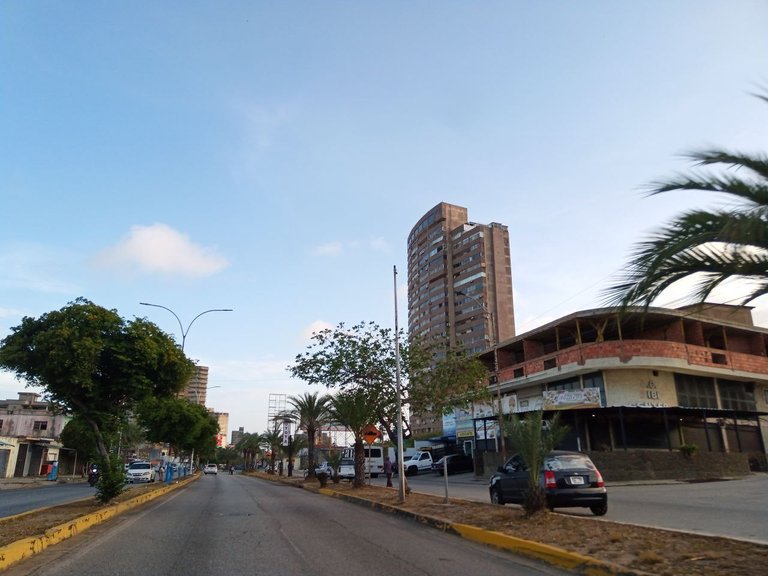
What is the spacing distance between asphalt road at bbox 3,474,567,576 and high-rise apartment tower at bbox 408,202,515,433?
9569cm

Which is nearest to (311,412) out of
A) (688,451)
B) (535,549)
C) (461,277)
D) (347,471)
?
(347,471)

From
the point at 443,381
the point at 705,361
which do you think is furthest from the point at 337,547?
the point at 705,361

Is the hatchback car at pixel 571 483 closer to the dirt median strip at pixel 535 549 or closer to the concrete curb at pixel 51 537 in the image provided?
the dirt median strip at pixel 535 549

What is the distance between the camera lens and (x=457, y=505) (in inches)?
619

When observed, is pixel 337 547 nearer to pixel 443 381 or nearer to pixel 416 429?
pixel 443 381

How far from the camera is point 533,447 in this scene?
1148 cm

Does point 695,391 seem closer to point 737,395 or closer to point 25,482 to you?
point 737,395

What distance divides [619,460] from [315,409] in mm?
20357

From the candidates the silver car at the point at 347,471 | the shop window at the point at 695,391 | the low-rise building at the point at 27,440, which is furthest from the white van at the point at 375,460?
the low-rise building at the point at 27,440

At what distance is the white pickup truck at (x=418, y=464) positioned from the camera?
148 feet

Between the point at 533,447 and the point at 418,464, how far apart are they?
119 feet

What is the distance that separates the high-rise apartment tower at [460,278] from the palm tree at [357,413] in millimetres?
81330

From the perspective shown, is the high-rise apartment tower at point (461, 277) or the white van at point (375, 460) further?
the high-rise apartment tower at point (461, 277)

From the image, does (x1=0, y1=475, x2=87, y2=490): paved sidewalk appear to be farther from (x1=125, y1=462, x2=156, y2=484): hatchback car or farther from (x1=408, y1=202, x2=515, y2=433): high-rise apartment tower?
(x1=408, y1=202, x2=515, y2=433): high-rise apartment tower
